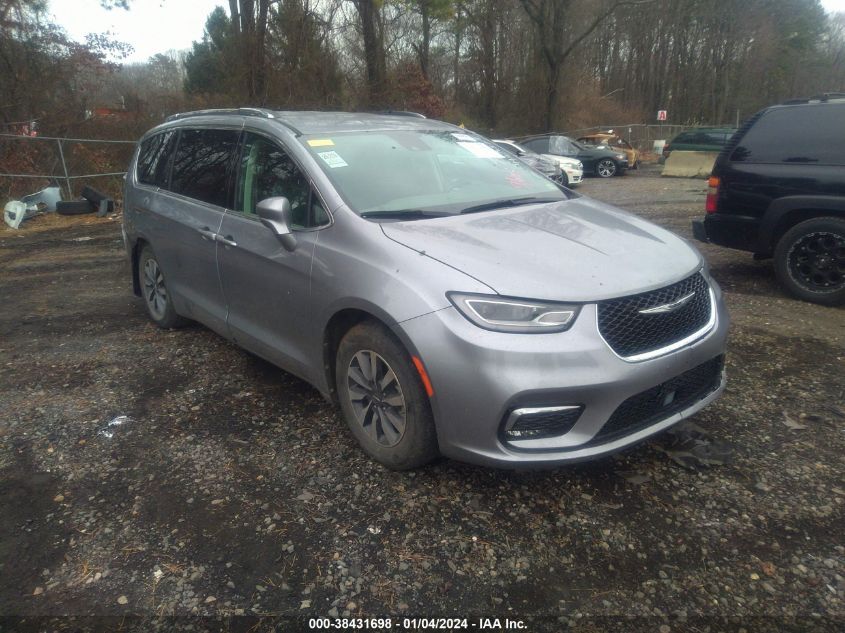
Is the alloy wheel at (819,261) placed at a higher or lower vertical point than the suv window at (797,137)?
lower

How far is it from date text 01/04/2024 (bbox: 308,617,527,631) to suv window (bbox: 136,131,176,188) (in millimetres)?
3765

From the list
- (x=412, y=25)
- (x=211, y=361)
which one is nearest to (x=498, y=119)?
(x=412, y=25)

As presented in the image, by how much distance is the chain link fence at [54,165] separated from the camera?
12.8m

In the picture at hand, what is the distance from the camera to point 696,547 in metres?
2.53

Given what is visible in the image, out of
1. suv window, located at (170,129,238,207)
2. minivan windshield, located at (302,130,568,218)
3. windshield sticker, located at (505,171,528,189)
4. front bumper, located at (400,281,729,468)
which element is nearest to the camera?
front bumper, located at (400,281,729,468)

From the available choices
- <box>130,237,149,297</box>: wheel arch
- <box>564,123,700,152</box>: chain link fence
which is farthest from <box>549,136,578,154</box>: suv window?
<box>130,237,149,297</box>: wheel arch

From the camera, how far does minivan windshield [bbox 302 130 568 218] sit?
3332 millimetres

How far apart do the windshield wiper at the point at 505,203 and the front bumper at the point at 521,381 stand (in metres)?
1.05

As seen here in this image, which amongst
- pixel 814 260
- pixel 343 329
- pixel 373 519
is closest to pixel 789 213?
pixel 814 260

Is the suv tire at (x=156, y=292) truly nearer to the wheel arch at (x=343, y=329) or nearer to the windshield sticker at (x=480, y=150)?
the wheel arch at (x=343, y=329)

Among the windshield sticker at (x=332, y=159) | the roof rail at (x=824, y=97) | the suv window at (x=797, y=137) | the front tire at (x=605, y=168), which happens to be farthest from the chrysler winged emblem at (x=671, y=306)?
the front tire at (x=605, y=168)

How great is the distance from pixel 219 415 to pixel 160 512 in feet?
3.21

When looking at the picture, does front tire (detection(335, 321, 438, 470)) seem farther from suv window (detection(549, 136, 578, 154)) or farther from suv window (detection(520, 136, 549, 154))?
suv window (detection(549, 136, 578, 154))

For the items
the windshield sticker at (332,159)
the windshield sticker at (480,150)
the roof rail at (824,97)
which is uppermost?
the roof rail at (824,97)
